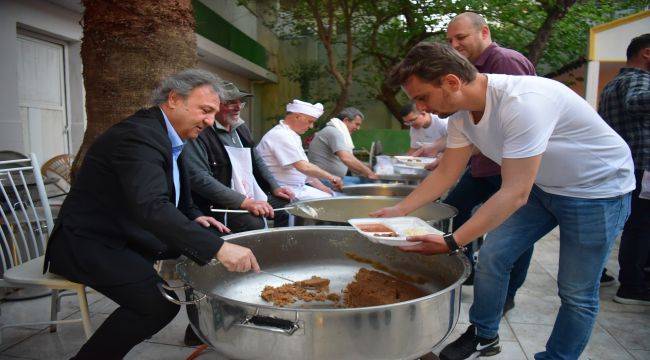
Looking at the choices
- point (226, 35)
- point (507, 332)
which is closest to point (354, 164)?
point (507, 332)

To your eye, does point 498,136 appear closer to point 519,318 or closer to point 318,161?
point 519,318

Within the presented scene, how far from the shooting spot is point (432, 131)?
5207mm

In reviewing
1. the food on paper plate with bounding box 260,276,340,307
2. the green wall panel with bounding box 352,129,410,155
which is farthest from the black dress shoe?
the green wall panel with bounding box 352,129,410,155

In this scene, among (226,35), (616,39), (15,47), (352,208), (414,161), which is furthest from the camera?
(226,35)

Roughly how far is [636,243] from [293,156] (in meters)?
2.54

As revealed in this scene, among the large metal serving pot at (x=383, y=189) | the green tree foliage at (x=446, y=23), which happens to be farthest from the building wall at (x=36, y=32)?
the green tree foliage at (x=446, y=23)

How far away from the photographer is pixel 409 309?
1264 millimetres

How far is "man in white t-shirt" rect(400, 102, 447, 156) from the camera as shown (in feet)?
16.4

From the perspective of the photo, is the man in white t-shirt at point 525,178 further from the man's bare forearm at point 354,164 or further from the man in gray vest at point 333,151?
the man in gray vest at point 333,151

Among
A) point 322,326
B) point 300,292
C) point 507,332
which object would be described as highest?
point 322,326

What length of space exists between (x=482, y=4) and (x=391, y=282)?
857 centimetres

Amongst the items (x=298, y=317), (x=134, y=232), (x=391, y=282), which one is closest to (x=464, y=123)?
(x=391, y=282)

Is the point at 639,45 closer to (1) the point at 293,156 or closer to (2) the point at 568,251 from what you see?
(2) the point at 568,251

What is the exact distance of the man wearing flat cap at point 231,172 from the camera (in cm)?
286
